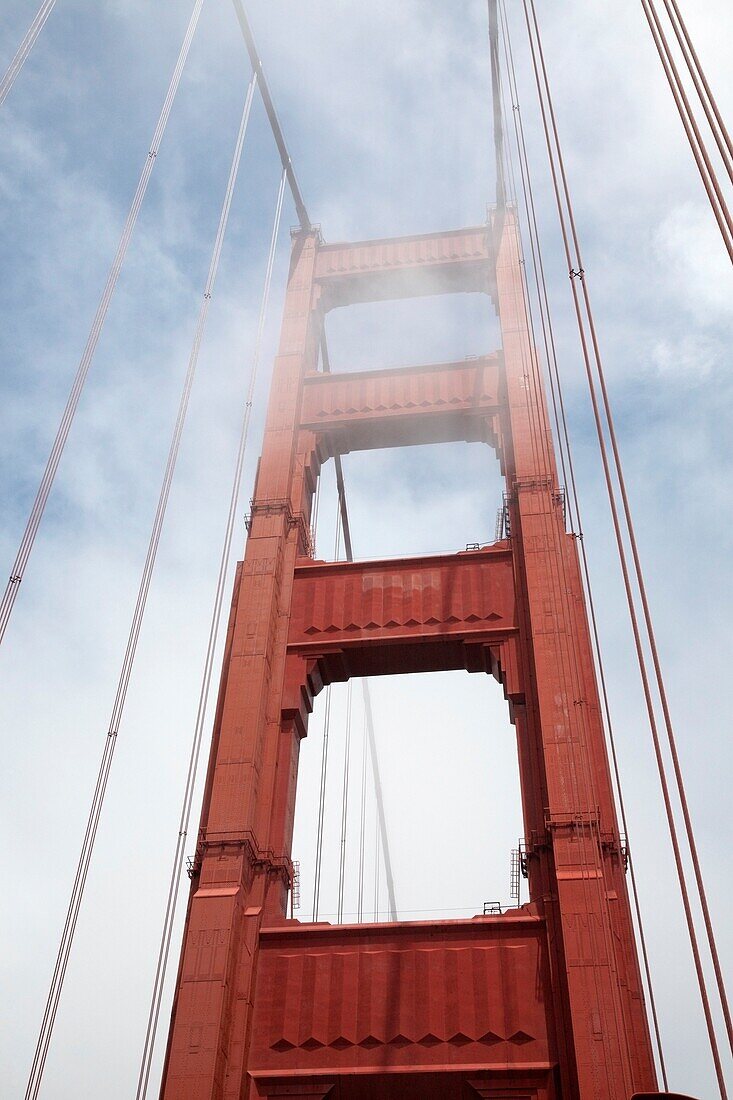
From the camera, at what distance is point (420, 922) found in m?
16.3

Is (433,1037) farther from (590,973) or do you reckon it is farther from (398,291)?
(398,291)

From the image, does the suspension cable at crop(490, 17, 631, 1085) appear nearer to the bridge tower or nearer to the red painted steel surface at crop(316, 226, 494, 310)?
the bridge tower

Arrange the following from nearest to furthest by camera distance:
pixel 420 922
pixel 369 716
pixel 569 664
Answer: pixel 420 922
pixel 569 664
pixel 369 716

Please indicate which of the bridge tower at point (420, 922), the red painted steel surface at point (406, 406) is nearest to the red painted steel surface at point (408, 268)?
the bridge tower at point (420, 922)

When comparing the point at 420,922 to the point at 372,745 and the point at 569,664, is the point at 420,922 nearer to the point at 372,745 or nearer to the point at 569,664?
the point at 569,664

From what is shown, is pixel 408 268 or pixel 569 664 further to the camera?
pixel 408 268

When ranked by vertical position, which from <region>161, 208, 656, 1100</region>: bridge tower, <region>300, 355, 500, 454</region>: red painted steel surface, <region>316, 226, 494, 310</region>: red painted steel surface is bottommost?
<region>161, 208, 656, 1100</region>: bridge tower

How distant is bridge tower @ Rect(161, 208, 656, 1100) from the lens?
14.8 meters

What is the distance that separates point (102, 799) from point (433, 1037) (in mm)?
8534

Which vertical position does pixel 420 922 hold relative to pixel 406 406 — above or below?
below

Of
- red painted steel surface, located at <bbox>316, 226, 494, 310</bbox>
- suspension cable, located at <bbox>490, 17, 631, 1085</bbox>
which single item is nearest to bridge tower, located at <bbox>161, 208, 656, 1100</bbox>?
suspension cable, located at <bbox>490, 17, 631, 1085</bbox>

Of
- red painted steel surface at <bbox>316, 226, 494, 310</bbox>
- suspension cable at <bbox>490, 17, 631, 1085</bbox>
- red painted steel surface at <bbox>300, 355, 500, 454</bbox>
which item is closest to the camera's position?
suspension cable at <bbox>490, 17, 631, 1085</bbox>

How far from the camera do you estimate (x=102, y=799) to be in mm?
19750

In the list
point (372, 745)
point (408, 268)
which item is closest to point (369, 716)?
point (372, 745)
